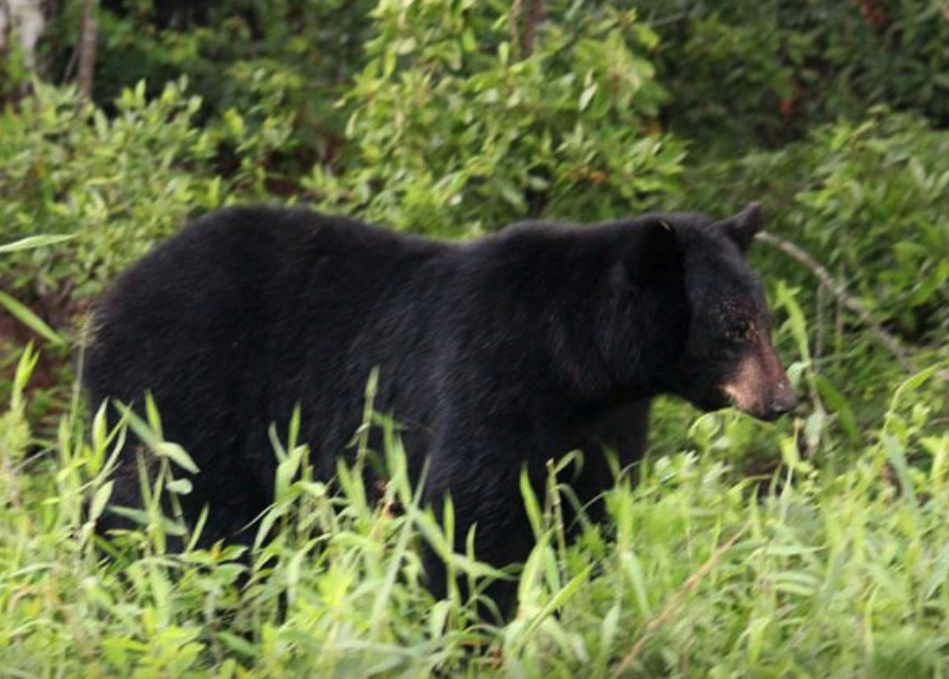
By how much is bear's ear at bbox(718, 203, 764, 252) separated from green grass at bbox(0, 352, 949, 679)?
2.68 feet

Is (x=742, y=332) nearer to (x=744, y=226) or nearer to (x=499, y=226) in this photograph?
(x=744, y=226)

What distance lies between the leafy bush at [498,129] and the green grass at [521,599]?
2.67 m

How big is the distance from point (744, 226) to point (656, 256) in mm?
381

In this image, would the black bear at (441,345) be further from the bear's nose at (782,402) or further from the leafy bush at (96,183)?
the leafy bush at (96,183)

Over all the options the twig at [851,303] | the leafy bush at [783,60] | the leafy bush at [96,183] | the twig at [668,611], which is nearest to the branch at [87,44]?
the leafy bush at [96,183]

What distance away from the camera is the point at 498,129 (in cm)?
770

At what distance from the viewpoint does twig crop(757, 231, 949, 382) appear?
23.5 ft

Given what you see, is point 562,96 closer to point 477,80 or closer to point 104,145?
point 477,80

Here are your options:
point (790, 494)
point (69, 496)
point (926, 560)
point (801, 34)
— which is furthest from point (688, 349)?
point (801, 34)

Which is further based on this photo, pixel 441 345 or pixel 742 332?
pixel 441 345

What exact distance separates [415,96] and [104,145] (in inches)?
53.2

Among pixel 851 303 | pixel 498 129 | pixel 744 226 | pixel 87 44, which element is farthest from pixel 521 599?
pixel 87 44

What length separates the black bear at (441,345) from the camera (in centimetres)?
548

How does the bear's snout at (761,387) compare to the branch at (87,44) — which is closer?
the bear's snout at (761,387)
